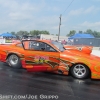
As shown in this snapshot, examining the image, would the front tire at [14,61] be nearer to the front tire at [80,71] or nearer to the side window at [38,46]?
the side window at [38,46]

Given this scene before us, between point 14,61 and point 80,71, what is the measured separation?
9.35ft

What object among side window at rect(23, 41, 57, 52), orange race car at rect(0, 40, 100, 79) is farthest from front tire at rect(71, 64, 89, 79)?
side window at rect(23, 41, 57, 52)

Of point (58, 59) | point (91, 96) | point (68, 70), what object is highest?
point (58, 59)

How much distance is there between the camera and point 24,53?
688cm

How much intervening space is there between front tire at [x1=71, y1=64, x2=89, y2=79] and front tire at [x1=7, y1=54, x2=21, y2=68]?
2356 millimetres

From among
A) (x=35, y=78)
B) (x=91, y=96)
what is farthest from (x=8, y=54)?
(x=91, y=96)

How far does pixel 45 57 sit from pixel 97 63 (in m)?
1.85

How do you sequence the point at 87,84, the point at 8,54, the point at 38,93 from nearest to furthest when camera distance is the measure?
the point at 38,93
the point at 87,84
the point at 8,54

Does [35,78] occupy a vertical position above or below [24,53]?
below

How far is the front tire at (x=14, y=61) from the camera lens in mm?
7384

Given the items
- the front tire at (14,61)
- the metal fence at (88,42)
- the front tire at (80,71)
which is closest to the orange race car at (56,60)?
the front tire at (80,71)

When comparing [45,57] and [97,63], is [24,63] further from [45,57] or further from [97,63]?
[97,63]

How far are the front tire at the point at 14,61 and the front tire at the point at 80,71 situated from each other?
236 cm

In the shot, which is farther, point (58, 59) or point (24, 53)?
point (24, 53)
